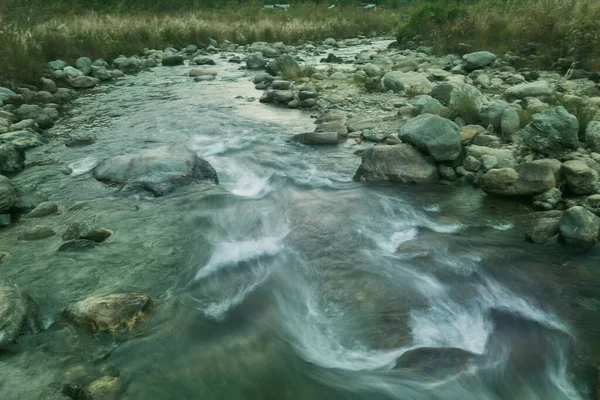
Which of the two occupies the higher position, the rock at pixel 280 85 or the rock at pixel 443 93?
the rock at pixel 443 93

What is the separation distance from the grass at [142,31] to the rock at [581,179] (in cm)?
1089

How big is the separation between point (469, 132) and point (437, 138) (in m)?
1.08

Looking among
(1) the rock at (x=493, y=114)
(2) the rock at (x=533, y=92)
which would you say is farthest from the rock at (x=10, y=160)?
(2) the rock at (x=533, y=92)

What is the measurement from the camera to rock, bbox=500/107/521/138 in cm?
666

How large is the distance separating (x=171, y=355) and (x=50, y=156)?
5.00 meters

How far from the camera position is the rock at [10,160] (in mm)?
6246

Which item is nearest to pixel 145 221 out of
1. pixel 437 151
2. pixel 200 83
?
pixel 437 151

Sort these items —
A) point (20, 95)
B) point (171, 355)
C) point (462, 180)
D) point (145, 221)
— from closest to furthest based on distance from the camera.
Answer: point (171, 355) < point (145, 221) < point (462, 180) < point (20, 95)

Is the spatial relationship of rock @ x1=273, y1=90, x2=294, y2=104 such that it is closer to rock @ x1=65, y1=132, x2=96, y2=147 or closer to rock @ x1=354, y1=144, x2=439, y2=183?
rock @ x1=65, y1=132, x2=96, y2=147

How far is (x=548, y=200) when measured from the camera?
5016 mm

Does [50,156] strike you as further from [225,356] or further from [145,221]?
[225,356]

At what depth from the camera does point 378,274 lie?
13.8 ft

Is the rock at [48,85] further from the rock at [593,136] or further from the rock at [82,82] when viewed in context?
the rock at [593,136]

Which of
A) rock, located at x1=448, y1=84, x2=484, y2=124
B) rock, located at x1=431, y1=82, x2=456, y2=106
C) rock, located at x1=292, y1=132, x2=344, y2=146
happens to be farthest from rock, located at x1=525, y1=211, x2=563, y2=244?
rock, located at x1=431, y1=82, x2=456, y2=106
